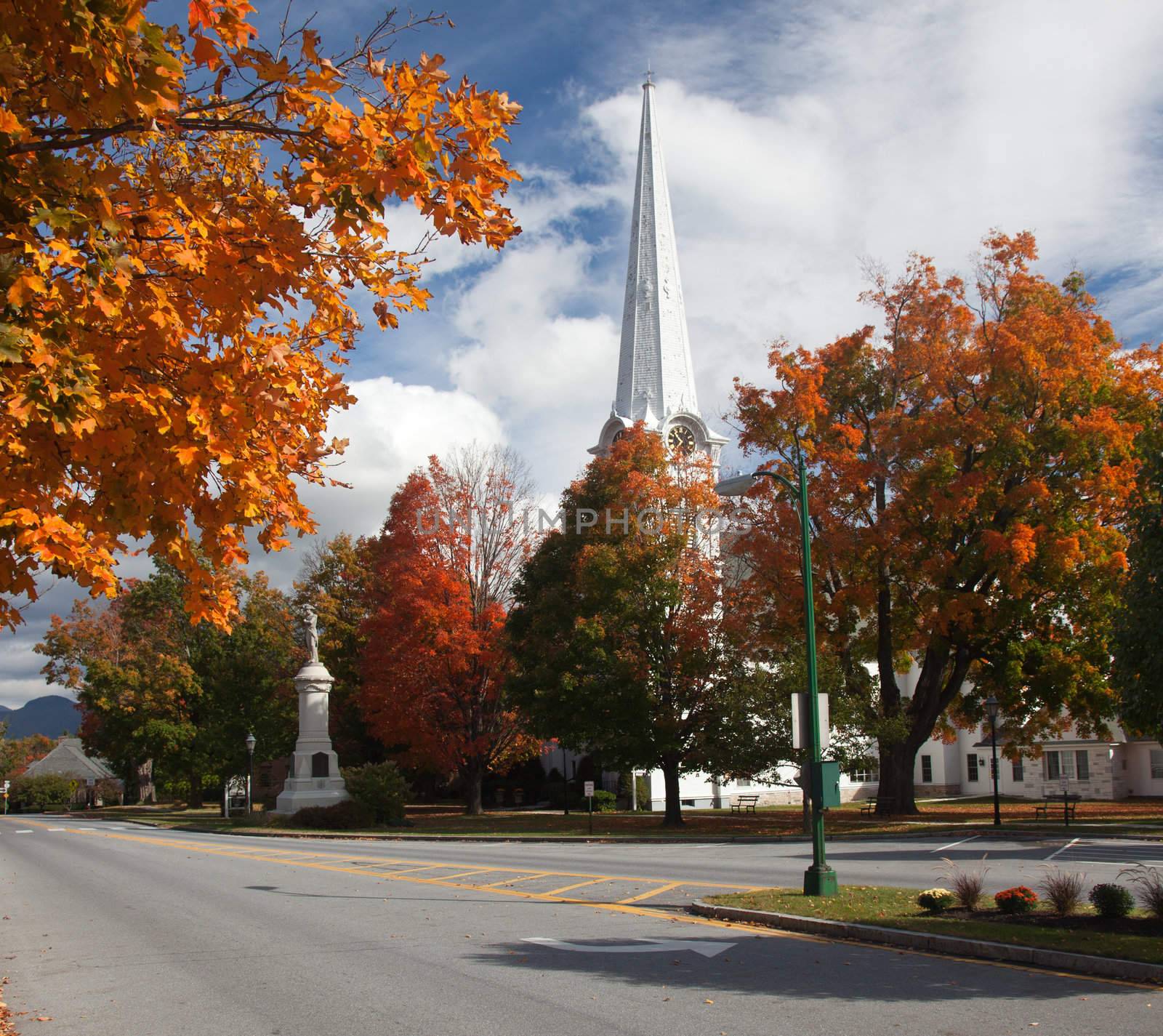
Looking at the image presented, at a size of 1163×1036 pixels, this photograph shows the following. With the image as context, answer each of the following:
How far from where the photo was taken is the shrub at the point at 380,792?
125ft

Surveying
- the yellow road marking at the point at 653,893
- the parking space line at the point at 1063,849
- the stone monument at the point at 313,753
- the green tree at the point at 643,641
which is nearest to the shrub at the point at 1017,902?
→ the yellow road marking at the point at 653,893

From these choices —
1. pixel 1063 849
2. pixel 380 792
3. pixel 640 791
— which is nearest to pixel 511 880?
pixel 1063 849

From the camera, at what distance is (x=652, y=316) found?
5712 cm

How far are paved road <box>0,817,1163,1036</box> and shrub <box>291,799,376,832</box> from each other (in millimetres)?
17298

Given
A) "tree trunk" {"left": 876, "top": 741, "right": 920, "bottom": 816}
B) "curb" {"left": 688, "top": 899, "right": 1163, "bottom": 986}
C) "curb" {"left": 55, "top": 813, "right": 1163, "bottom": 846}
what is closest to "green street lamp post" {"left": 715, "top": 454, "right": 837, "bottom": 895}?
"curb" {"left": 688, "top": 899, "right": 1163, "bottom": 986}

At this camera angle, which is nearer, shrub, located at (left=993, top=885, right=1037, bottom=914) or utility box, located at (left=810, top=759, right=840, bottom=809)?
shrub, located at (left=993, top=885, right=1037, bottom=914)

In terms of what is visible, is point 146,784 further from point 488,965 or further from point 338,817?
point 488,965

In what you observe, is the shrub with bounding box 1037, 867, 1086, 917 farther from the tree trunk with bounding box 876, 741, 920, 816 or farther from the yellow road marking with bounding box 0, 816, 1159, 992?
the tree trunk with bounding box 876, 741, 920, 816

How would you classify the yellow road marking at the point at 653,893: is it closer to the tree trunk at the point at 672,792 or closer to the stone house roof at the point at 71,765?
the tree trunk at the point at 672,792

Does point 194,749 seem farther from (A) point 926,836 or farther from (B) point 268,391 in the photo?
(B) point 268,391

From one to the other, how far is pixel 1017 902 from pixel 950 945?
1.70 meters

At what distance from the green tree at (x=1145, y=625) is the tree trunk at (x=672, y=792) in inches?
Result: 947

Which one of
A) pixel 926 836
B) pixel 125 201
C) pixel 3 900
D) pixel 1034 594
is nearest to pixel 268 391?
pixel 125 201

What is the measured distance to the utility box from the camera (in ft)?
46.8
